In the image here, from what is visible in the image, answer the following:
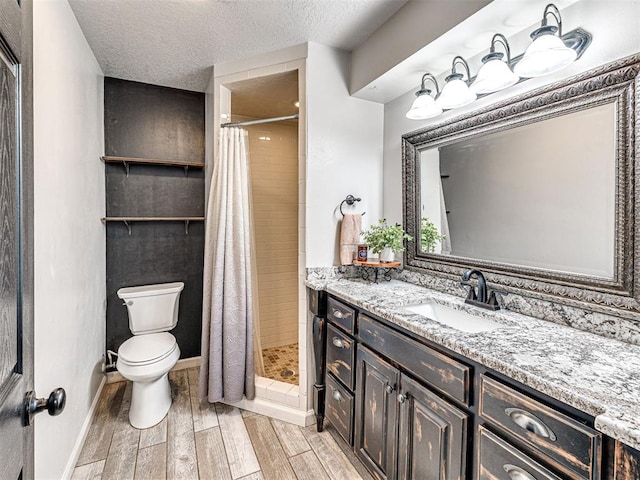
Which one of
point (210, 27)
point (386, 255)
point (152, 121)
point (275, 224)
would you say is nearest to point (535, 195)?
point (386, 255)

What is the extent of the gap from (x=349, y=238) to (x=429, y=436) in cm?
117

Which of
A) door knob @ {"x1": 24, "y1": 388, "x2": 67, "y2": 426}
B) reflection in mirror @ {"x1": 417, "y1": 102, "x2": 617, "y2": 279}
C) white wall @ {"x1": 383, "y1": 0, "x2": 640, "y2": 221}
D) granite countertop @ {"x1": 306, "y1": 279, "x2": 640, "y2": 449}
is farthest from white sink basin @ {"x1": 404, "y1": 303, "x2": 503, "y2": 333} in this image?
door knob @ {"x1": 24, "y1": 388, "x2": 67, "y2": 426}

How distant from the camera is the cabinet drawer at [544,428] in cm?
73

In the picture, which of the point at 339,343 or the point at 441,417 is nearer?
the point at 441,417

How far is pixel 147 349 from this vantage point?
2115mm

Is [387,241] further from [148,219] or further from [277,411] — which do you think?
[148,219]

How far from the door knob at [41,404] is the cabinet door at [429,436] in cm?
109

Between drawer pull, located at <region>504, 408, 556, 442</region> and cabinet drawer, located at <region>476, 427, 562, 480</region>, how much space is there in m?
0.08

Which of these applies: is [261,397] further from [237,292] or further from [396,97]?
[396,97]

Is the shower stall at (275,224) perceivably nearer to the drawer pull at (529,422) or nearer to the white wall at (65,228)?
the white wall at (65,228)

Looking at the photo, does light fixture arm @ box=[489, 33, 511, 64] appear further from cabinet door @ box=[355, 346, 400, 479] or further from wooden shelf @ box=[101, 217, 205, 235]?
wooden shelf @ box=[101, 217, 205, 235]

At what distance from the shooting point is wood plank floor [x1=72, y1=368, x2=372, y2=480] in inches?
65.7

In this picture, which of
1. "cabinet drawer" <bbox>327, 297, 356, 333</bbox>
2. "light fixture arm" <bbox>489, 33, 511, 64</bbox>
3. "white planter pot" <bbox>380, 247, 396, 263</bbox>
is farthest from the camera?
"white planter pot" <bbox>380, 247, 396, 263</bbox>

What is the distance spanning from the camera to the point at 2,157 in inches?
22.7
